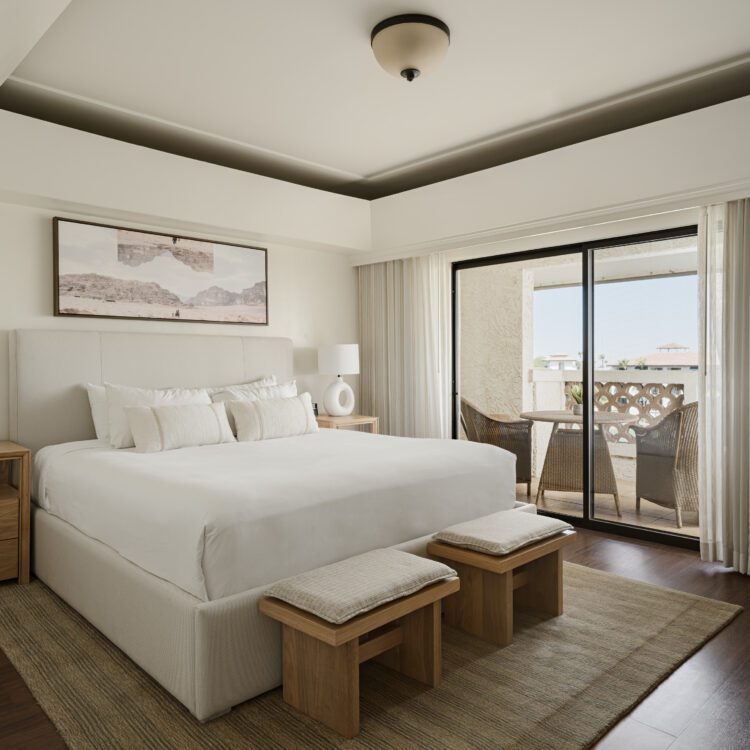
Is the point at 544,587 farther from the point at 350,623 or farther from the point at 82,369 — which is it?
the point at 82,369

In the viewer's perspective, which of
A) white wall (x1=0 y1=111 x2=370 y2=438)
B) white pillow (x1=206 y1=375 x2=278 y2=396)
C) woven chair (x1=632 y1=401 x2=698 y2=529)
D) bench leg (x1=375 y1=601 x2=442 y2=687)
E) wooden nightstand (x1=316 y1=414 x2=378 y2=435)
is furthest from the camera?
wooden nightstand (x1=316 y1=414 x2=378 y2=435)

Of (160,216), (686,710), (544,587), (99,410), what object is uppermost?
(160,216)

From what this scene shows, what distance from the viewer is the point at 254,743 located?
189cm

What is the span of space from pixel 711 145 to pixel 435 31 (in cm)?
170

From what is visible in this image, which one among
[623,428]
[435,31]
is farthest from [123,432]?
[623,428]

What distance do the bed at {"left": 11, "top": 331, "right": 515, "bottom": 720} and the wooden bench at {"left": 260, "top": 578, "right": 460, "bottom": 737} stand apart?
0.47 ft

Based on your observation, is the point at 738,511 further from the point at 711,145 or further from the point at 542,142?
the point at 542,142

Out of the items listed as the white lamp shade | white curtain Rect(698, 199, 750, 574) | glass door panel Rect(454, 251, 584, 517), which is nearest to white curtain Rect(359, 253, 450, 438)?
glass door panel Rect(454, 251, 584, 517)

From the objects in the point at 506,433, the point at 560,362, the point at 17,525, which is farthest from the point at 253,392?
the point at 560,362

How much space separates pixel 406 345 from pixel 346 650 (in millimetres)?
3569

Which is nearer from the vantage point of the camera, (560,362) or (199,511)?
(199,511)

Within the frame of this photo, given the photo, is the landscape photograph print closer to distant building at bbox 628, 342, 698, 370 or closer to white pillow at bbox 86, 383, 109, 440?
white pillow at bbox 86, 383, 109, 440

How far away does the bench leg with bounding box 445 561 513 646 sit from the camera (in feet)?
8.29

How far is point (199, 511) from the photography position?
2135 millimetres
